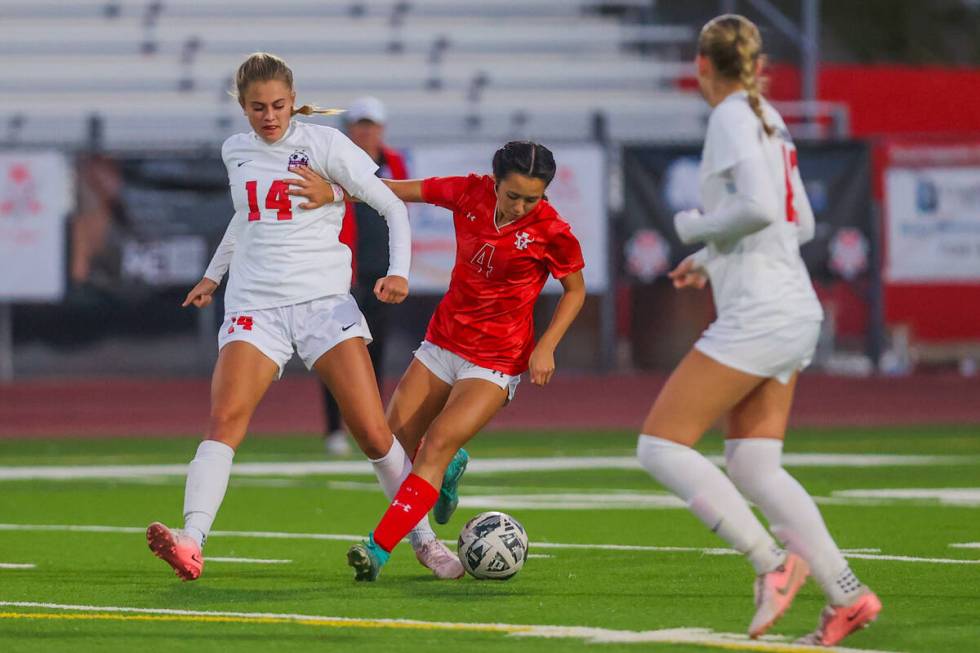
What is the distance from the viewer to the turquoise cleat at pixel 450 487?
8500 millimetres

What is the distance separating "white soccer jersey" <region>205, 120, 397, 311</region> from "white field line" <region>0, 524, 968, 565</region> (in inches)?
75.6

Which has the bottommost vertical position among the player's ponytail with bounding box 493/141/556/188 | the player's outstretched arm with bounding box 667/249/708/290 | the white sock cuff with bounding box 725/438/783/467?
the white sock cuff with bounding box 725/438/783/467

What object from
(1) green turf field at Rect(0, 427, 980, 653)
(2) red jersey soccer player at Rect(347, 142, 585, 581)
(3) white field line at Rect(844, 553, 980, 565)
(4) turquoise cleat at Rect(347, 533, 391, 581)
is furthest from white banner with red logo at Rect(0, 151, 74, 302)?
(4) turquoise cleat at Rect(347, 533, 391, 581)

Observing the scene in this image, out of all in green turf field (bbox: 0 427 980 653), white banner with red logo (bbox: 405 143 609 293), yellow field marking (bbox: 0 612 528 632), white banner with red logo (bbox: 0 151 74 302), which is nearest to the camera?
green turf field (bbox: 0 427 980 653)

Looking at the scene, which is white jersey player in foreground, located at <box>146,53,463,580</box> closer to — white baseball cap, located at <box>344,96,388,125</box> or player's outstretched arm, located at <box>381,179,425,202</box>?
player's outstretched arm, located at <box>381,179,425,202</box>

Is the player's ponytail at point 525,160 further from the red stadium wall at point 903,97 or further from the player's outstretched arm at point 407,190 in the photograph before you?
the red stadium wall at point 903,97

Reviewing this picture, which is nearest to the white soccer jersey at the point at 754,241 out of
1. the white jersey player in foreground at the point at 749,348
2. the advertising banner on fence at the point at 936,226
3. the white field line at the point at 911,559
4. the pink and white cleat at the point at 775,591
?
the white jersey player in foreground at the point at 749,348

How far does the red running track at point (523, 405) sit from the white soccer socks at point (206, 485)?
1071 centimetres

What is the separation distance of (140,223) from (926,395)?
29.6ft

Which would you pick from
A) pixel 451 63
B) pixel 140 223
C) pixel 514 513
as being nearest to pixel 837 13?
pixel 451 63

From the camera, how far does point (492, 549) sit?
7848 millimetres

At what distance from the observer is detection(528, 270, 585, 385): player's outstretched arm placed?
7.61m

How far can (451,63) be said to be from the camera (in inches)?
1059

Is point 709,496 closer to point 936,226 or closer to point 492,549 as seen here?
point 492,549
